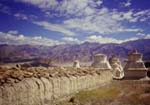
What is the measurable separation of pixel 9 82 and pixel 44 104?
2.51 m

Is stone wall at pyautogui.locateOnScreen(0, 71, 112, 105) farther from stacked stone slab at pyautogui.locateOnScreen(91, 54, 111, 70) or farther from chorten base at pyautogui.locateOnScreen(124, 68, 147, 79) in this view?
stacked stone slab at pyautogui.locateOnScreen(91, 54, 111, 70)

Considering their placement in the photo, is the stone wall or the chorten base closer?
the stone wall

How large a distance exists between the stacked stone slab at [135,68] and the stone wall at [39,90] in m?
16.7

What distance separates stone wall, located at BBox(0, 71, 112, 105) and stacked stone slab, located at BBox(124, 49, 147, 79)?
16.7 metres

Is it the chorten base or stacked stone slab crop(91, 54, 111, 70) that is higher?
stacked stone slab crop(91, 54, 111, 70)

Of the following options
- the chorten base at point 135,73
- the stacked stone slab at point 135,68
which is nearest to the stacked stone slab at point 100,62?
the stacked stone slab at point 135,68

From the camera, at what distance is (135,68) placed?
3144 cm

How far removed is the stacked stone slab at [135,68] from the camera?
31109 millimetres

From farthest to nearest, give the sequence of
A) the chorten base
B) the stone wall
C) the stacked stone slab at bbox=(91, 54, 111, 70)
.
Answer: the stacked stone slab at bbox=(91, 54, 111, 70) < the chorten base < the stone wall

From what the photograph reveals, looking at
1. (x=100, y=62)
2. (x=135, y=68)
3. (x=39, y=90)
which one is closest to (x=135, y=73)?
(x=135, y=68)

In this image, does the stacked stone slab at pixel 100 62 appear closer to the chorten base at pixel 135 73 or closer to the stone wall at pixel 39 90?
the chorten base at pixel 135 73

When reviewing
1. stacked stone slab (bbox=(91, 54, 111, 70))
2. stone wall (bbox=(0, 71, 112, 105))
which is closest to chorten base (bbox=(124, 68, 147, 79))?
stacked stone slab (bbox=(91, 54, 111, 70))

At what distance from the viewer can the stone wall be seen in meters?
8.58

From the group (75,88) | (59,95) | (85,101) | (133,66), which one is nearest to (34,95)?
(59,95)
